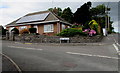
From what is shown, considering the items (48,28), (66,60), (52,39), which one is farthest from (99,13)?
(66,60)

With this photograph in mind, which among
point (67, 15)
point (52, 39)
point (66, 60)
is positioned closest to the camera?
point (66, 60)

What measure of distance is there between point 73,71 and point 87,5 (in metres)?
37.6

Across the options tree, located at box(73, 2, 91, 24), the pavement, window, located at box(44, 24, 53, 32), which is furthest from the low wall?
tree, located at box(73, 2, 91, 24)

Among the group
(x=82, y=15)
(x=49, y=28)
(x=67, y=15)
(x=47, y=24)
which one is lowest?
(x=49, y=28)

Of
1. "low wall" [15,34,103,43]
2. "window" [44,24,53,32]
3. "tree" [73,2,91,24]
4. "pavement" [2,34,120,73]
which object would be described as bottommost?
"pavement" [2,34,120,73]

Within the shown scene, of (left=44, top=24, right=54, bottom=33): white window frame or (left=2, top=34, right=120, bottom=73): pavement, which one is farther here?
(left=44, top=24, right=54, bottom=33): white window frame

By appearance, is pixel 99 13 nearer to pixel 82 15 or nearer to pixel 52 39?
pixel 82 15

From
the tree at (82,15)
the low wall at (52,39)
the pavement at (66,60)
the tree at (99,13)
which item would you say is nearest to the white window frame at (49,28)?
the low wall at (52,39)

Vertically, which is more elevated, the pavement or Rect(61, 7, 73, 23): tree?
Rect(61, 7, 73, 23): tree

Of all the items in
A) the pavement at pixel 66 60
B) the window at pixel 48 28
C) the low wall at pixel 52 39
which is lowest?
the pavement at pixel 66 60

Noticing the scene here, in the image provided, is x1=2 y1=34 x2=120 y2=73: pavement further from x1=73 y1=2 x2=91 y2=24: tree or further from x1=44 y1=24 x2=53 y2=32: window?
x1=73 y1=2 x2=91 y2=24: tree

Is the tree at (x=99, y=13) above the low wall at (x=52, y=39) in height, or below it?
above

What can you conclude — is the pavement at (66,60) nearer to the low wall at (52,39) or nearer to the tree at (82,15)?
the low wall at (52,39)

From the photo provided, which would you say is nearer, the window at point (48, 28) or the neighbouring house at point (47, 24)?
the neighbouring house at point (47, 24)
